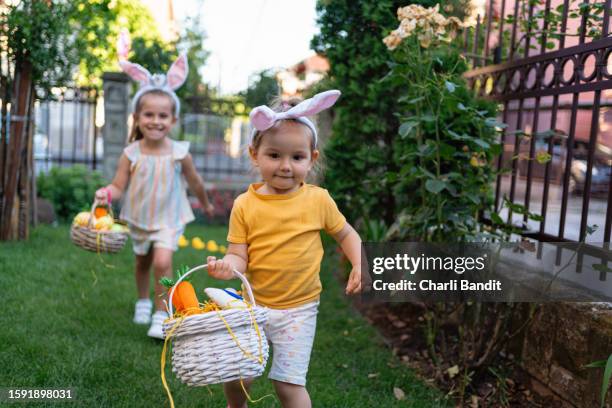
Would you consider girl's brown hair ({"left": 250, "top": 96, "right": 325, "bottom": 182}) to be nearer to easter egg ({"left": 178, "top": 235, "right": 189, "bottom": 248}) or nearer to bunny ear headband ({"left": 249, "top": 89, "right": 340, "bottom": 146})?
bunny ear headband ({"left": 249, "top": 89, "right": 340, "bottom": 146})

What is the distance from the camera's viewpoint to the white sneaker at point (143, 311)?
3877mm

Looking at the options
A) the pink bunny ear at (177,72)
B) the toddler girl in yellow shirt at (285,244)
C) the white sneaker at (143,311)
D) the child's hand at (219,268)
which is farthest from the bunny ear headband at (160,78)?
the child's hand at (219,268)

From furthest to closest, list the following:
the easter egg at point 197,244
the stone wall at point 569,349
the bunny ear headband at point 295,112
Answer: the easter egg at point 197,244
the stone wall at point 569,349
the bunny ear headband at point 295,112

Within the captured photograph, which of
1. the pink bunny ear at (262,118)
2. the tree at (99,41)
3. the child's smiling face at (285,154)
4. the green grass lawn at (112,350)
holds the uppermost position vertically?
the tree at (99,41)

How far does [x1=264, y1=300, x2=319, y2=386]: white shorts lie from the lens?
231 centimetres

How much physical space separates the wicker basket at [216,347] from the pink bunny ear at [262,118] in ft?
2.27

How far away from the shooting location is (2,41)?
17.3ft

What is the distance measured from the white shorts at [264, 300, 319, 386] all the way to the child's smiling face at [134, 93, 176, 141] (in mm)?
1964

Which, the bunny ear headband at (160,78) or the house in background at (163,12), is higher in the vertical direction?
the house in background at (163,12)

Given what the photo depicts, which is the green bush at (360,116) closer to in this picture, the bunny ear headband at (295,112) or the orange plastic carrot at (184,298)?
the bunny ear headband at (295,112)

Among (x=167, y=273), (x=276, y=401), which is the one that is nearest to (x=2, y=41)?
(x=167, y=273)

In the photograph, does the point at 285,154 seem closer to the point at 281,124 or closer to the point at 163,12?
the point at 281,124

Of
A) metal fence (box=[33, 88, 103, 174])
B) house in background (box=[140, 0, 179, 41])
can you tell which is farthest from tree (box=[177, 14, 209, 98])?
house in background (box=[140, 0, 179, 41])

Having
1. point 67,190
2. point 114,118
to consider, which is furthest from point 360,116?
point 114,118
